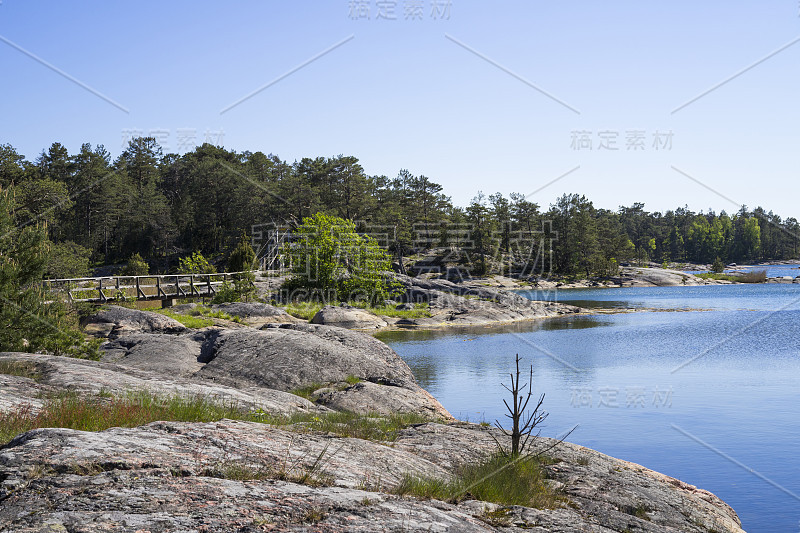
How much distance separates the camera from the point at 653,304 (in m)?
68.3

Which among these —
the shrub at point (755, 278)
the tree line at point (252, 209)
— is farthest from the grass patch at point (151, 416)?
the shrub at point (755, 278)

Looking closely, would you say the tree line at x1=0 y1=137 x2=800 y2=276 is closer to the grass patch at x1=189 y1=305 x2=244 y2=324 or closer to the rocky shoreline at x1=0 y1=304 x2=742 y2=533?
the grass patch at x1=189 y1=305 x2=244 y2=324

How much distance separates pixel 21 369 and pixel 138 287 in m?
25.6

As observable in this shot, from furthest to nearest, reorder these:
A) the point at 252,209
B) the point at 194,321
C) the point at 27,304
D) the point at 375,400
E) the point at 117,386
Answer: the point at 252,209, the point at 194,321, the point at 27,304, the point at 375,400, the point at 117,386

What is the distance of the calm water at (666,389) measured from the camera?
14430 mm

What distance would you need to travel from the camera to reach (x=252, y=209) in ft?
274

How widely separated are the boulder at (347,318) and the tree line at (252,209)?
130ft

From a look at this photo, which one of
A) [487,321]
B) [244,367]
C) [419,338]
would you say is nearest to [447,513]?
[244,367]

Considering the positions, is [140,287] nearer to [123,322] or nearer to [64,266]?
[123,322]

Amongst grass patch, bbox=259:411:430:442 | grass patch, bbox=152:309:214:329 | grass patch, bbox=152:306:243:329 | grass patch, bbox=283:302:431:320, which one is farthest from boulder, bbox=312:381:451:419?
grass patch, bbox=283:302:431:320

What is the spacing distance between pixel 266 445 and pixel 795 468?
14.0 m

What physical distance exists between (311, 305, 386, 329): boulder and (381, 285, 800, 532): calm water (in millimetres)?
2109

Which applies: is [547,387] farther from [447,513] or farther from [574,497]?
[447,513]

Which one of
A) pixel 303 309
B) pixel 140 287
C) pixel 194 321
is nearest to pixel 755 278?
pixel 303 309
